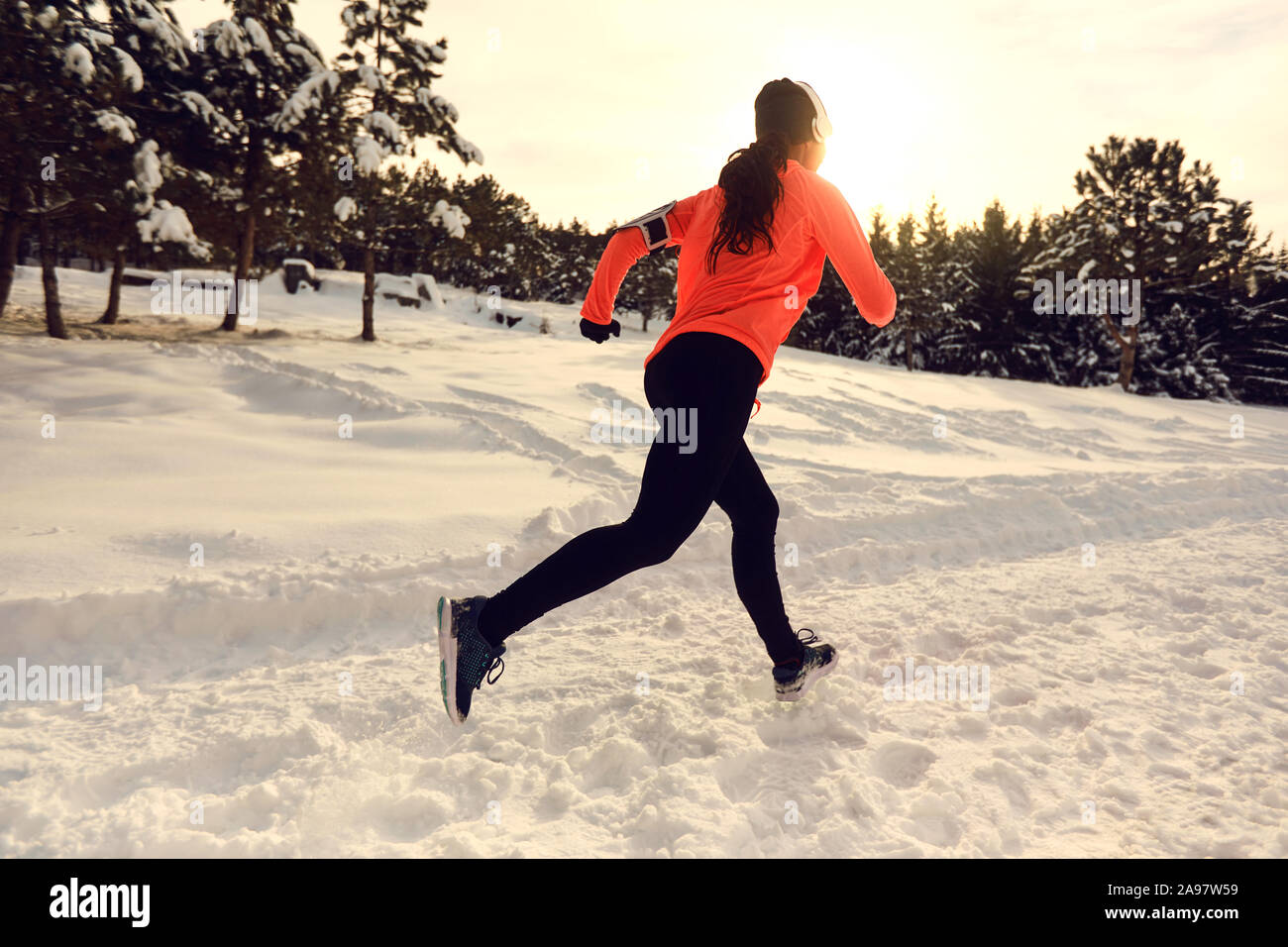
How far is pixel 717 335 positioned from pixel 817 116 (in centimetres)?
85

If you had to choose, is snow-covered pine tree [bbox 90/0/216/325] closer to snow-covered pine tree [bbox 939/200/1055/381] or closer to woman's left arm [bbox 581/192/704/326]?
woman's left arm [bbox 581/192/704/326]

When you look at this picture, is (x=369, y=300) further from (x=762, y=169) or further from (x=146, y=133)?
(x=762, y=169)

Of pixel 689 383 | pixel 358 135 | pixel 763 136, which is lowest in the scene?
pixel 689 383

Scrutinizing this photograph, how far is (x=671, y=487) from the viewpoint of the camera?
2078mm

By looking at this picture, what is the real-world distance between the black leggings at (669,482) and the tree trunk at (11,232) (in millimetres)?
12678

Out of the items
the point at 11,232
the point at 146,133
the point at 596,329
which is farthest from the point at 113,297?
the point at 596,329

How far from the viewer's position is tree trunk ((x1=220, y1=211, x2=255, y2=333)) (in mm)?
16609

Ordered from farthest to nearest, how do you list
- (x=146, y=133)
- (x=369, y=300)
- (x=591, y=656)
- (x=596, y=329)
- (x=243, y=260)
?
1. (x=369, y=300)
2. (x=243, y=260)
3. (x=146, y=133)
4. (x=591, y=656)
5. (x=596, y=329)
